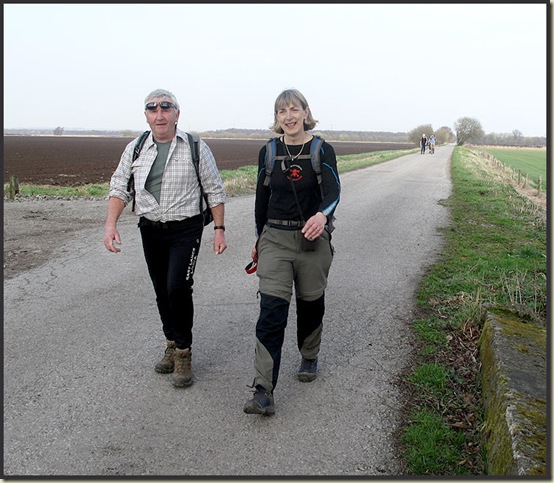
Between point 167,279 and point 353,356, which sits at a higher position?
point 167,279

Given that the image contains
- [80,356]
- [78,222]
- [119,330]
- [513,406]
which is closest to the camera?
[513,406]

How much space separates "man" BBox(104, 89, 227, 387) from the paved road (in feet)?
1.48

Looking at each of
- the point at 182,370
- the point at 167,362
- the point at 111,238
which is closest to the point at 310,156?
the point at 111,238

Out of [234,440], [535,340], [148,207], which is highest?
[148,207]

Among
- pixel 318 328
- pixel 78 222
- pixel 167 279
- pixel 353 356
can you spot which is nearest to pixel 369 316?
pixel 353 356

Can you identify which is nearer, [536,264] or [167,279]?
[167,279]

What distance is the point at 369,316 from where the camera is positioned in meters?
5.54

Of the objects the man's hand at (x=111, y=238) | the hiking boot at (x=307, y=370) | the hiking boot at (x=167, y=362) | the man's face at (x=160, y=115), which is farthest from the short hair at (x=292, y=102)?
the hiking boot at (x=167, y=362)

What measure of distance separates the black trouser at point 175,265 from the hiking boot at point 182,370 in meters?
0.07

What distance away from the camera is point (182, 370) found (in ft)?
13.1

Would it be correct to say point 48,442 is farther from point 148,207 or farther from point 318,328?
point 318,328

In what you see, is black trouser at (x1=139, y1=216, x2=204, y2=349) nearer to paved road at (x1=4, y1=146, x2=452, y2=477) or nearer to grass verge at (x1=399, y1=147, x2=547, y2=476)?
paved road at (x1=4, y1=146, x2=452, y2=477)

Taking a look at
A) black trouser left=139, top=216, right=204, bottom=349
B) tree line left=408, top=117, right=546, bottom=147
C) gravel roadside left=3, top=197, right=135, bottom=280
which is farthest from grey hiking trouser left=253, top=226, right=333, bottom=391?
tree line left=408, top=117, right=546, bottom=147

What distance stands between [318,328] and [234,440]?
3.68 feet
